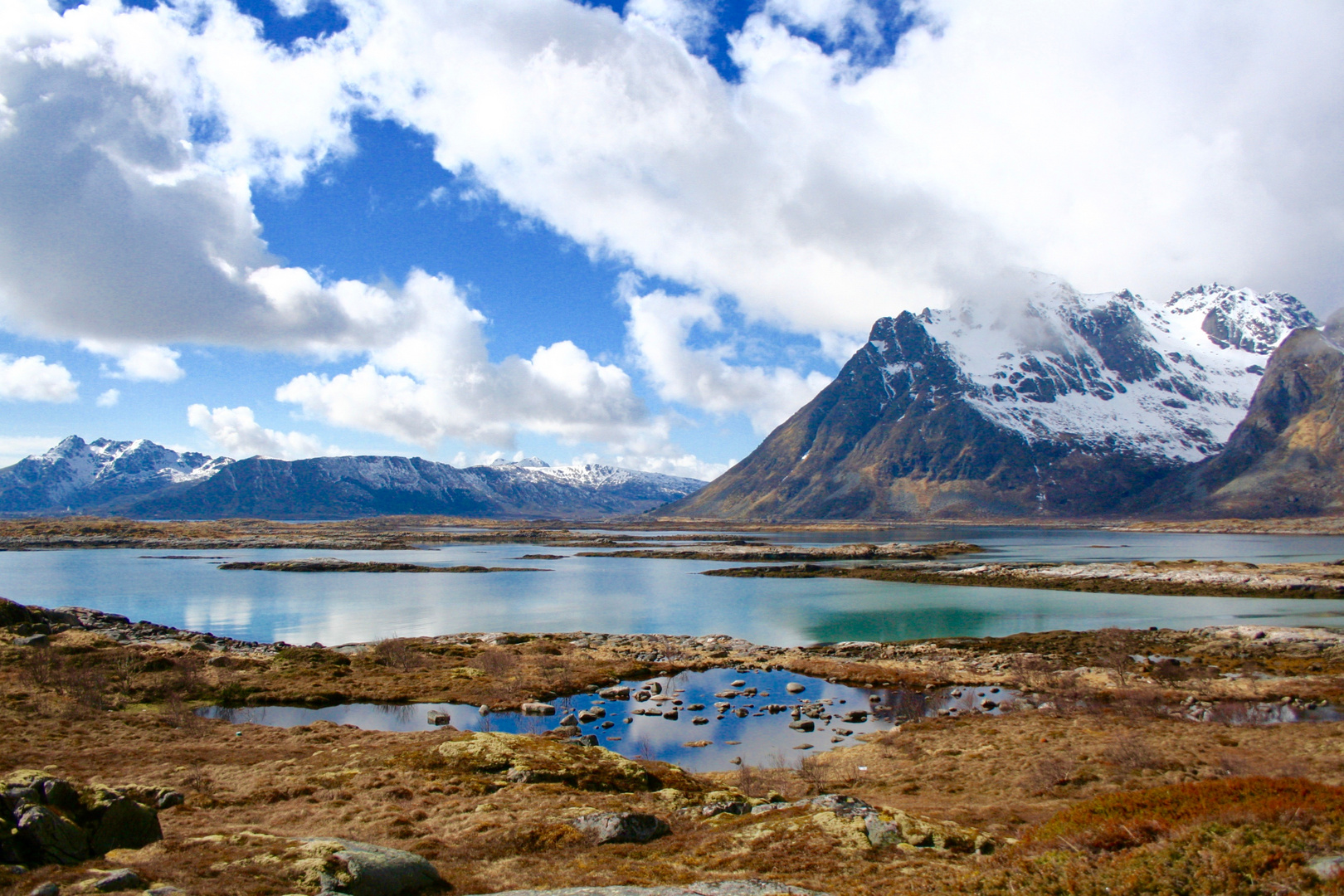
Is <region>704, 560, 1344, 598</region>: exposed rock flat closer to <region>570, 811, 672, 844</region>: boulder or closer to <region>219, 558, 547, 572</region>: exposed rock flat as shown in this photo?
<region>219, 558, 547, 572</region>: exposed rock flat

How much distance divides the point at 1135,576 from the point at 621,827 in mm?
97493

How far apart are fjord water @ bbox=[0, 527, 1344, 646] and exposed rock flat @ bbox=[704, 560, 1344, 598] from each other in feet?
13.7

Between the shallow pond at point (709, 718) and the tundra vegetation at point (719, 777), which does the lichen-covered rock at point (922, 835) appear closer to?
the tundra vegetation at point (719, 777)

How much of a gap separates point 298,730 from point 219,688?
41.1ft

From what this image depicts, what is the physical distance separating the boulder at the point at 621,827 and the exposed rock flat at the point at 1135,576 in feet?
282

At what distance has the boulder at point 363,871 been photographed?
12250 millimetres

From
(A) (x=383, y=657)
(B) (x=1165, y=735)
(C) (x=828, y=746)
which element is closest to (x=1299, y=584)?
(B) (x=1165, y=735)

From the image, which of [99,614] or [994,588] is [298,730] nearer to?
[99,614]

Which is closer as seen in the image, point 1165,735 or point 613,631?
point 1165,735

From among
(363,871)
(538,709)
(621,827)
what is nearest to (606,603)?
(538,709)

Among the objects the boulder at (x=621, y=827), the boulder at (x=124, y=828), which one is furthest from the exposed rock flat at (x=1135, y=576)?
the boulder at (x=124, y=828)

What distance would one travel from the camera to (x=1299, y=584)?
258 ft

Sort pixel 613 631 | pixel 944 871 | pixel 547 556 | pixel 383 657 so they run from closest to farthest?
pixel 944 871
pixel 383 657
pixel 613 631
pixel 547 556

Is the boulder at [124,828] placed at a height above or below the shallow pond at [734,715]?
above
